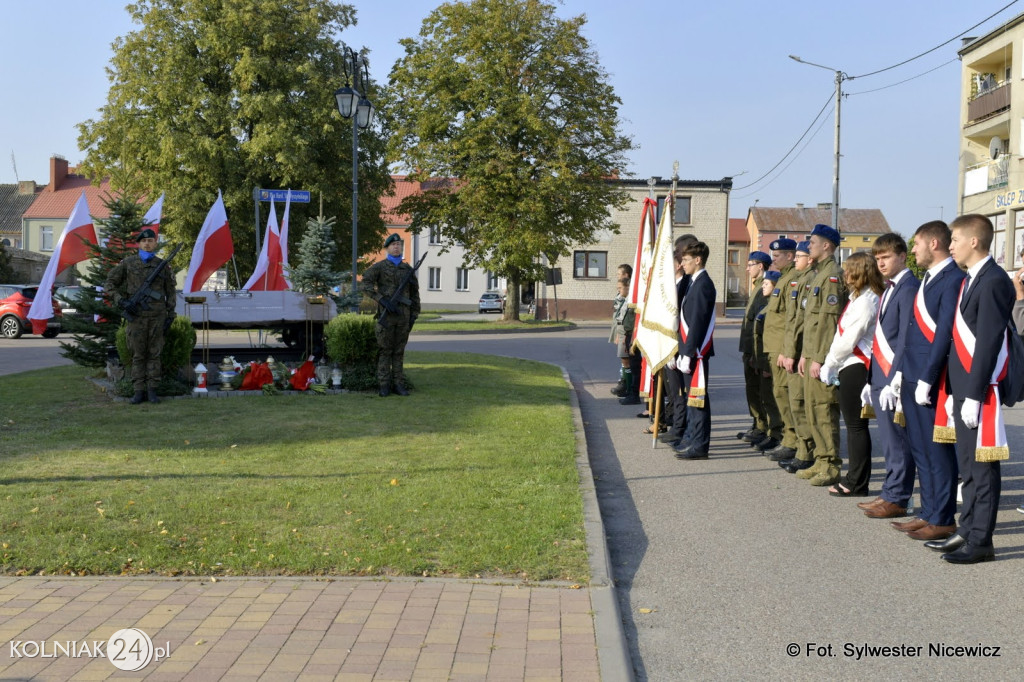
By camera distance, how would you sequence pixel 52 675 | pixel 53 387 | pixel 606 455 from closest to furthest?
pixel 52 675 < pixel 606 455 < pixel 53 387

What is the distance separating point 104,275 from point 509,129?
84.4 feet

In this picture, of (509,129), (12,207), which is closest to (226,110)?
(509,129)

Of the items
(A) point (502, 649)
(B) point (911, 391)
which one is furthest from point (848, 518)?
(A) point (502, 649)

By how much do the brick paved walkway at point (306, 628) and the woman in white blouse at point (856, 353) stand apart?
341 cm

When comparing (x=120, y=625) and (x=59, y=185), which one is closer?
(x=120, y=625)

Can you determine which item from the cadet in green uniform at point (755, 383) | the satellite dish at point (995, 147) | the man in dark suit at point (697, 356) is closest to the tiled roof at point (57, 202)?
the satellite dish at point (995, 147)

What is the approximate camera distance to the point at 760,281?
10.3 metres

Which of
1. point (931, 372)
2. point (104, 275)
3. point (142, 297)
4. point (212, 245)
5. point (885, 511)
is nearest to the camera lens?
point (931, 372)

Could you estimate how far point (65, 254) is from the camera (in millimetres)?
11914

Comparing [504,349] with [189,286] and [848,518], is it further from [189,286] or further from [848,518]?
[848,518]

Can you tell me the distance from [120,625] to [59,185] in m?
82.3

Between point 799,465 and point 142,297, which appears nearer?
point 799,465

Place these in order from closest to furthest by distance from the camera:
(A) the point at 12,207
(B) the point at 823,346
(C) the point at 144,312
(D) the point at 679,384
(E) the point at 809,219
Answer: (B) the point at 823,346, (D) the point at 679,384, (C) the point at 144,312, (A) the point at 12,207, (E) the point at 809,219

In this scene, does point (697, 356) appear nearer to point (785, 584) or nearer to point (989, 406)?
point (989, 406)
